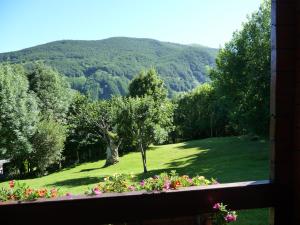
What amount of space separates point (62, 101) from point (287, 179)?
138 ft

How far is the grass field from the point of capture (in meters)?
15.3

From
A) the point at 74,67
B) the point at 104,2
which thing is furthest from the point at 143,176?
the point at 74,67

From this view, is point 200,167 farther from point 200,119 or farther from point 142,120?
point 200,119

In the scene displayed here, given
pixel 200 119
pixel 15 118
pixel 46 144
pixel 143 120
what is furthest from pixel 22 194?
pixel 200 119

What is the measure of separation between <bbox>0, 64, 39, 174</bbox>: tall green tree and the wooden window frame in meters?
26.5

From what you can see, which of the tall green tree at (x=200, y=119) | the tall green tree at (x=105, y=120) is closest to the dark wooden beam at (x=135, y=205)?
the tall green tree at (x=105, y=120)

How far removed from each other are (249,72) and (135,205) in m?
18.1

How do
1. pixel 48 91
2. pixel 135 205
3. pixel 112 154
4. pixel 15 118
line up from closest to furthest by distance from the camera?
pixel 135 205 < pixel 15 118 < pixel 112 154 < pixel 48 91

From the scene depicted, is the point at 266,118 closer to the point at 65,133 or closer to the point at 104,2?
the point at 104,2

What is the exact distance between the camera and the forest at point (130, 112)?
20.1 meters

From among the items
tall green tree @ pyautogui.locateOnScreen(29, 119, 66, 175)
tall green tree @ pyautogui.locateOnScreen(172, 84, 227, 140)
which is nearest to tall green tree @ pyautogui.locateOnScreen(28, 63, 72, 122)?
tall green tree @ pyautogui.locateOnScreen(29, 119, 66, 175)

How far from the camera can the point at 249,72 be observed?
1998 cm

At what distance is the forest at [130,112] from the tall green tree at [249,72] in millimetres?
50

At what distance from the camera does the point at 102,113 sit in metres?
27.6
